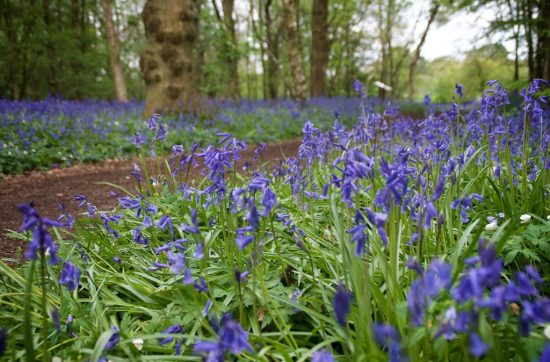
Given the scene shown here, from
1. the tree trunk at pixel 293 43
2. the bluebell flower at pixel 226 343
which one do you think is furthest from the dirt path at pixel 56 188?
the tree trunk at pixel 293 43

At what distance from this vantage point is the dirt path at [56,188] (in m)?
3.87

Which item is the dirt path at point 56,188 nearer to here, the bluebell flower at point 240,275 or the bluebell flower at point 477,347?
the bluebell flower at point 240,275

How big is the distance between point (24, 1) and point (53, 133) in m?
9.38

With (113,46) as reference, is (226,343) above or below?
below

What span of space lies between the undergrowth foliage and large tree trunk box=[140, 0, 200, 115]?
708 centimetres

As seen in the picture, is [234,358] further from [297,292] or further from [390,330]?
[390,330]

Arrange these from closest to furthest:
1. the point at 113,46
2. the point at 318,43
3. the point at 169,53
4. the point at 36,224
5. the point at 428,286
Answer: the point at 428,286 → the point at 36,224 → the point at 169,53 → the point at 113,46 → the point at 318,43

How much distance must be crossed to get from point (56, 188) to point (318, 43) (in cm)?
1296

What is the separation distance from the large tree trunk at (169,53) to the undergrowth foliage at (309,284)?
7.08 meters

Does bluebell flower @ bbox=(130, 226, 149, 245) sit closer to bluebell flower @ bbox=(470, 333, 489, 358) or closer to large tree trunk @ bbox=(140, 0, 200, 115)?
bluebell flower @ bbox=(470, 333, 489, 358)

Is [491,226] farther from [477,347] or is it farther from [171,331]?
[171,331]

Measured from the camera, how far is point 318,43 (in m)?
15.5

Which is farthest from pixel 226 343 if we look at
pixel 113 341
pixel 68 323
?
pixel 68 323

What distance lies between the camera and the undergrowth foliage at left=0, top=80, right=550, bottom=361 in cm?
105
